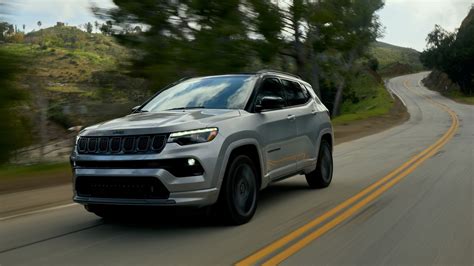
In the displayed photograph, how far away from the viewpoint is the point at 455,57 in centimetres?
7538

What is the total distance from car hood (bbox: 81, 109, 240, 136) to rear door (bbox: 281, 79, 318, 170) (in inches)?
70.3

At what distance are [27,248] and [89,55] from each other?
3510 cm

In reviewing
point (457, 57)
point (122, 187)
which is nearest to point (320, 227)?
point (122, 187)

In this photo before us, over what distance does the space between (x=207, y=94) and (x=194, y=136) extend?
5.15 ft

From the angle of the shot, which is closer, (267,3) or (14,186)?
(14,186)

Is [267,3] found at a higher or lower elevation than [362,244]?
higher

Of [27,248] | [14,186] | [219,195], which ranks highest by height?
[219,195]

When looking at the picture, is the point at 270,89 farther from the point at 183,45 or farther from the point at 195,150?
the point at 183,45

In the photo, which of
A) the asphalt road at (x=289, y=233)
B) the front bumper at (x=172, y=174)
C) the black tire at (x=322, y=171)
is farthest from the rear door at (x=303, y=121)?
the front bumper at (x=172, y=174)

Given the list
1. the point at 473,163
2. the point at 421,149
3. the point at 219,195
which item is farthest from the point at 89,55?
the point at 219,195

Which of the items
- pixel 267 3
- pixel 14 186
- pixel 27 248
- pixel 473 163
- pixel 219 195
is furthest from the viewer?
pixel 267 3

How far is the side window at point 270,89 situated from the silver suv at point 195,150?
16 mm

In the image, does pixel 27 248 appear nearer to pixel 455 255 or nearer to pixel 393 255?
pixel 393 255

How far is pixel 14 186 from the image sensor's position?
36.8 ft
